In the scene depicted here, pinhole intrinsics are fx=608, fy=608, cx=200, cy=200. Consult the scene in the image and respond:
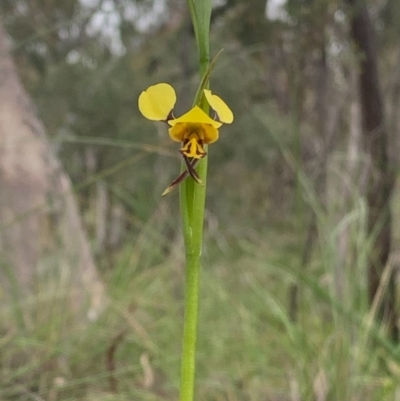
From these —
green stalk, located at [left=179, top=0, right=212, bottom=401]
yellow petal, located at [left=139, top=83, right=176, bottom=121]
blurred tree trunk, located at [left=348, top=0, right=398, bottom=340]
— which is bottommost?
green stalk, located at [left=179, top=0, right=212, bottom=401]

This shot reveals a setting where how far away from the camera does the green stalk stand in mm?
330

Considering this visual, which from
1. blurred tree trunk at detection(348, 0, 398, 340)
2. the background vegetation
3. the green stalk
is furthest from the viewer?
blurred tree trunk at detection(348, 0, 398, 340)

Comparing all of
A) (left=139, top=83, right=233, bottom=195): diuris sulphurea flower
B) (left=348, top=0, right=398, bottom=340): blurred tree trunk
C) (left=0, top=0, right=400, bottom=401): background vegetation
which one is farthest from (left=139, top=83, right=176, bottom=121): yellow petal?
(left=348, top=0, right=398, bottom=340): blurred tree trunk

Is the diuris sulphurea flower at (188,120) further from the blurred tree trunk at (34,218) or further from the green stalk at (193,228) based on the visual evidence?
the blurred tree trunk at (34,218)

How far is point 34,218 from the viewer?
1.49 m

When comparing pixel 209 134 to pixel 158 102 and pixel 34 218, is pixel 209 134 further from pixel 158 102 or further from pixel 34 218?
pixel 34 218

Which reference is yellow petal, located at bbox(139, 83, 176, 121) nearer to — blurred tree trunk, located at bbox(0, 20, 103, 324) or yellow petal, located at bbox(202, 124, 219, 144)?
yellow petal, located at bbox(202, 124, 219, 144)

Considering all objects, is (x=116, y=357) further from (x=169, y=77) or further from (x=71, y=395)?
(x=169, y=77)

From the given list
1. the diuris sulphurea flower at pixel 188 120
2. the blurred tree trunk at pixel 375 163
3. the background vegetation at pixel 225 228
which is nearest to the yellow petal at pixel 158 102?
the diuris sulphurea flower at pixel 188 120

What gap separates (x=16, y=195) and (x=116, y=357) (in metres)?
0.70

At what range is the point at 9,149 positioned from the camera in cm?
168

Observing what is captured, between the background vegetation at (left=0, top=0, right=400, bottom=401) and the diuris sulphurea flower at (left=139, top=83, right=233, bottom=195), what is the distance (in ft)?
1.23

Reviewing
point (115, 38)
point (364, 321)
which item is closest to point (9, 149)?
point (364, 321)

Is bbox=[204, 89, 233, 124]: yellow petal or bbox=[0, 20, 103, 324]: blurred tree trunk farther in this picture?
bbox=[0, 20, 103, 324]: blurred tree trunk
